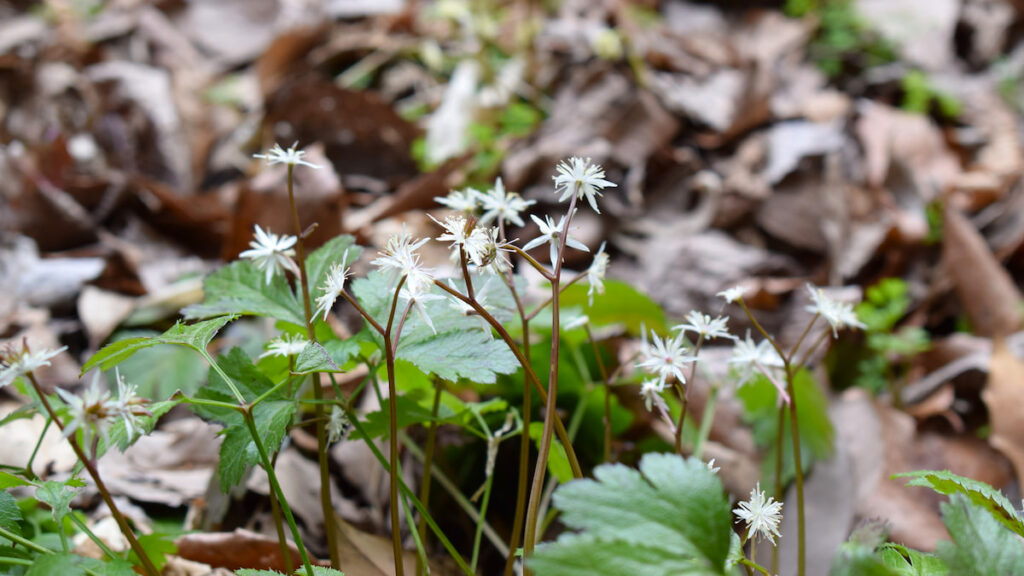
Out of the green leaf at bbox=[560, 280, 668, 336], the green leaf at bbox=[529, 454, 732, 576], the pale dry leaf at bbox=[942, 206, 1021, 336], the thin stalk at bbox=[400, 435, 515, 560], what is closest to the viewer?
the green leaf at bbox=[529, 454, 732, 576]

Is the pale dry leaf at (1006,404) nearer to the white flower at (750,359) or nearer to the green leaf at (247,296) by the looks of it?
the white flower at (750,359)

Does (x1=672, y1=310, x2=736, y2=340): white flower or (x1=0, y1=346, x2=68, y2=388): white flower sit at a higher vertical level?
(x1=0, y1=346, x2=68, y2=388): white flower

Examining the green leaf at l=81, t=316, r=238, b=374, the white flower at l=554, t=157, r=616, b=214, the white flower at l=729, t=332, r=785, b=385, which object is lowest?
the white flower at l=729, t=332, r=785, b=385

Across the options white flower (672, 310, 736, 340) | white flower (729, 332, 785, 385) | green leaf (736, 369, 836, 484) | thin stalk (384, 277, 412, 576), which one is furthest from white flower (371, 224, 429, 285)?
green leaf (736, 369, 836, 484)

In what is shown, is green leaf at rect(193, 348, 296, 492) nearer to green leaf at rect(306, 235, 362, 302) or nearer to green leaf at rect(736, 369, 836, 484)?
green leaf at rect(306, 235, 362, 302)

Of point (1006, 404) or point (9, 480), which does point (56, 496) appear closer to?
point (9, 480)

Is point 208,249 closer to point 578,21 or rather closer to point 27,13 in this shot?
point 578,21
